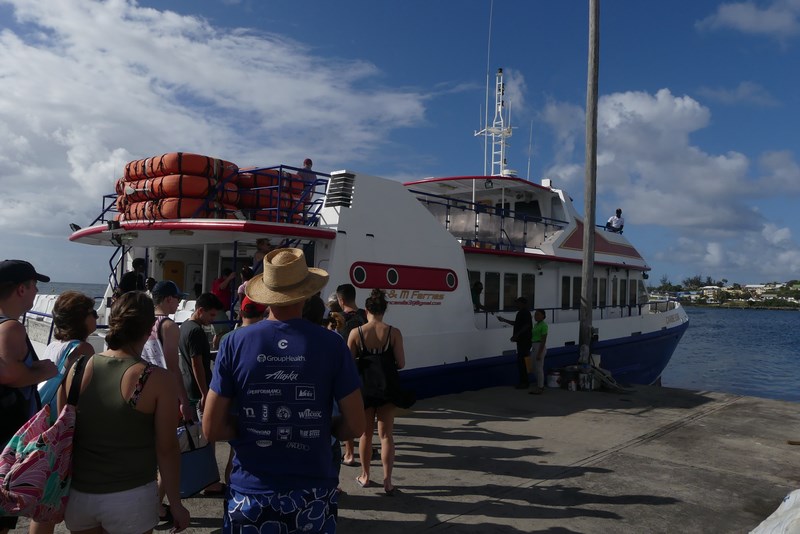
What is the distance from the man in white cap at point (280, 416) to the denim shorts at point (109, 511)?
1.16 ft

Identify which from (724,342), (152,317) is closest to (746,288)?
(724,342)

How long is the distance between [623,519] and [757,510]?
1.27 meters

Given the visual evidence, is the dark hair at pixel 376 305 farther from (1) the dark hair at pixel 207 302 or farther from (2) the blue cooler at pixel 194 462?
(2) the blue cooler at pixel 194 462

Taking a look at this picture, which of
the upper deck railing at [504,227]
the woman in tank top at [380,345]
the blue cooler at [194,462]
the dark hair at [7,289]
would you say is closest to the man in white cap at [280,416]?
the dark hair at [7,289]

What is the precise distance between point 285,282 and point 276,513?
94cm

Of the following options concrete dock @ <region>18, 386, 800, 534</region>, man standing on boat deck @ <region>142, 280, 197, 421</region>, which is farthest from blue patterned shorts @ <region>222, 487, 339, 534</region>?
concrete dock @ <region>18, 386, 800, 534</region>

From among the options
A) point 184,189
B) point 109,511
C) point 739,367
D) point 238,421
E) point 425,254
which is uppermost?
point 184,189

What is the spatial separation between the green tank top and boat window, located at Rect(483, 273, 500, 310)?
9705mm

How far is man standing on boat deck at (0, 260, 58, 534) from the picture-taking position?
2.69m

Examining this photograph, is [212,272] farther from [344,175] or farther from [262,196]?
[344,175]

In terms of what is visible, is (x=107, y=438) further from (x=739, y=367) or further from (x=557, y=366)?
(x=739, y=367)

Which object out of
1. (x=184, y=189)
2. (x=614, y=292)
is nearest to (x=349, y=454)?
(x=184, y=189)

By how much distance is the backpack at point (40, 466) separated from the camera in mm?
2322

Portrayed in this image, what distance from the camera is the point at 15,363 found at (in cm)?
269
